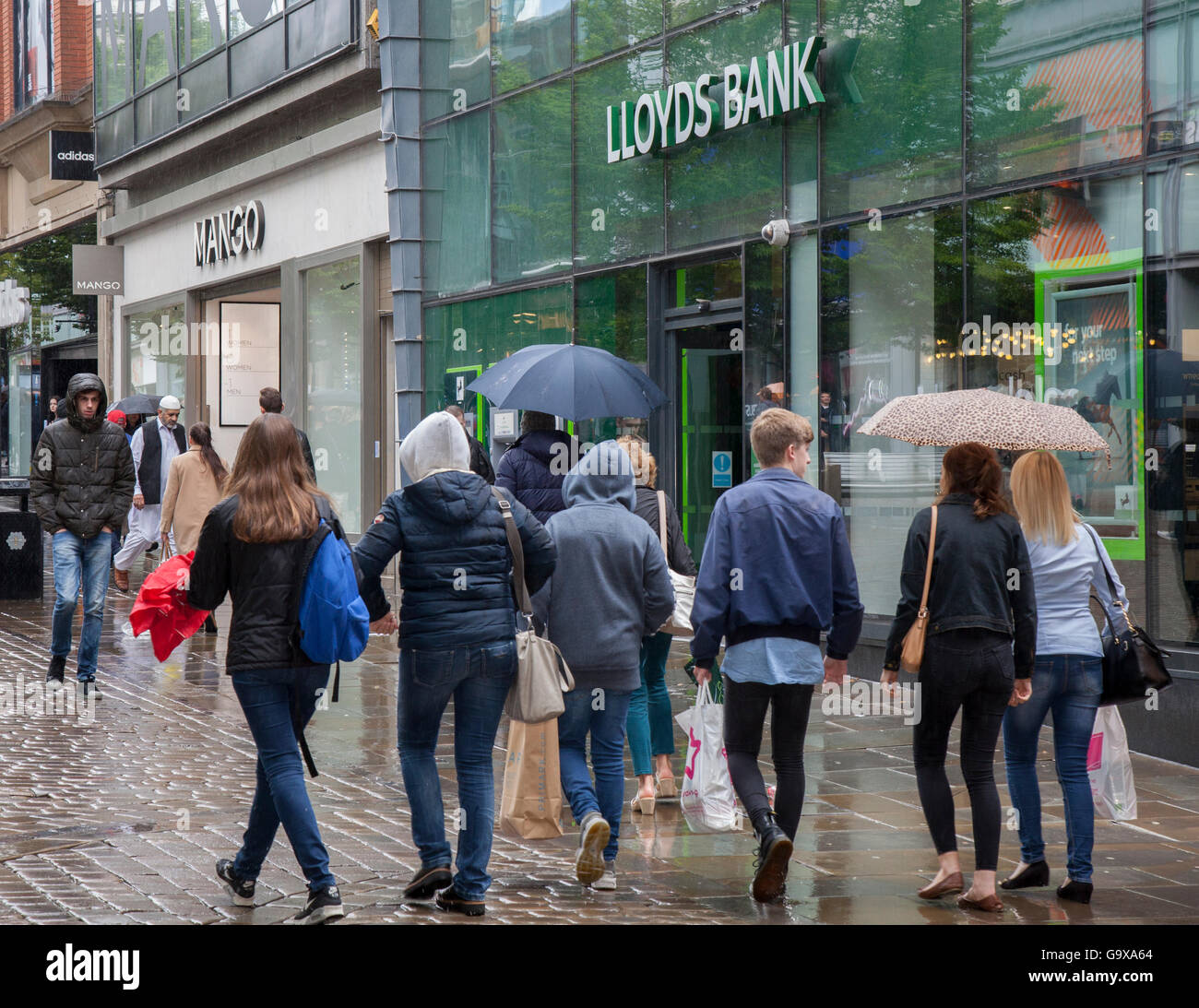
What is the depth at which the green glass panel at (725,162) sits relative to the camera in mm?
13516

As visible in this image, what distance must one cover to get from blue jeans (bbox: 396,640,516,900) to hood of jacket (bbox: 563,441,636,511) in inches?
34.3

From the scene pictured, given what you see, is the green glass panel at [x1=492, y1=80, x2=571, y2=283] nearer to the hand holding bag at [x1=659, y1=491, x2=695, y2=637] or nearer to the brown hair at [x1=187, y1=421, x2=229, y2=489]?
the brown hair at [x1=187, y1=421, x2=229, y2=489]

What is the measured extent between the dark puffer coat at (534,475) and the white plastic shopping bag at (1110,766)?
312cm

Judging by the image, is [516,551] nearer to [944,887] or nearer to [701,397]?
[944,887]

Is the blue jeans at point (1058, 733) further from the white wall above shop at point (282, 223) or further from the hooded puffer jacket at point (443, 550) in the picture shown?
the white wall above shop at point (282, 223)

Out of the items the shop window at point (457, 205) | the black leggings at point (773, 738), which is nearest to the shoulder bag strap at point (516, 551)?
the black leggings at point (773, 738)

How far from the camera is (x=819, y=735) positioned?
33.2 ft

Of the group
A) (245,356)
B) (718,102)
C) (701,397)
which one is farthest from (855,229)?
(245,356)

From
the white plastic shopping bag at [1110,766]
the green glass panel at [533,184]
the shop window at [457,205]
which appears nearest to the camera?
the white plastic shopping bag at [1110,766]

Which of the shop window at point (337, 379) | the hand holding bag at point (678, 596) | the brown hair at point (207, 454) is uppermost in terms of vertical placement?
the shop window at point (337, 379)

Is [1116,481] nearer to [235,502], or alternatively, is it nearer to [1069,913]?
[1069,913]

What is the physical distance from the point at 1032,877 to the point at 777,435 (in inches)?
79.1
